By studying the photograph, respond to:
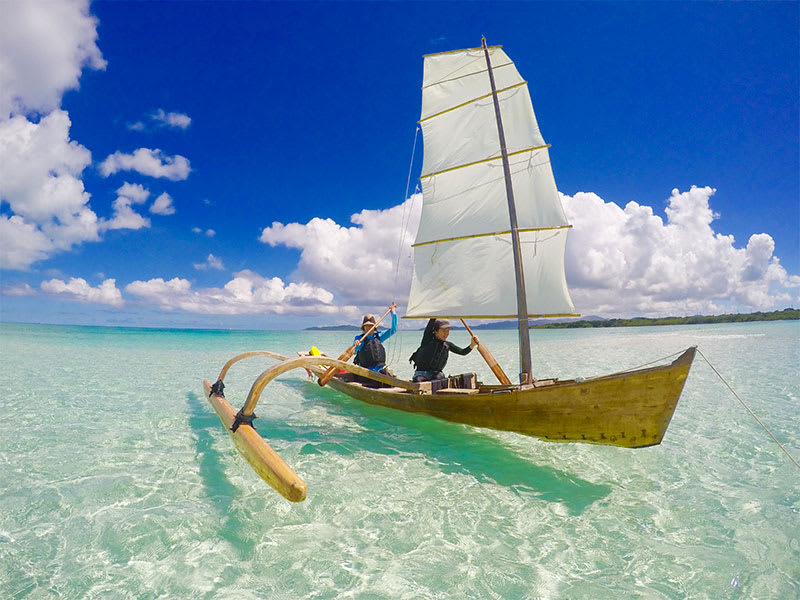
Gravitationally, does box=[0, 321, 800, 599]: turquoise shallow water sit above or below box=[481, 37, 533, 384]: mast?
below

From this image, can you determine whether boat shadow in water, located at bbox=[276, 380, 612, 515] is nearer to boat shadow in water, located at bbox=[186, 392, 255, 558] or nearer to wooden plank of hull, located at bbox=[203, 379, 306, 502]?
boat shadow in water, located at bbox=[186, 392, 255, 558]

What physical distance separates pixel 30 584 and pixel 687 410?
11.8 metres

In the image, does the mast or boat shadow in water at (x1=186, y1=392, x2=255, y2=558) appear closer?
boat shadow in water at (x1=186, y1=392, x2=255, y2=558)

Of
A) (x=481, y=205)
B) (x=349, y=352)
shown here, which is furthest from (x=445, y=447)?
(x=481, y=205)

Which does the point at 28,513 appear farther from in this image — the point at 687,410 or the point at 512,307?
the point at 687,410

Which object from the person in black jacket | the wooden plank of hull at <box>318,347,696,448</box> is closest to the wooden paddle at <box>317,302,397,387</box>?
the person in black jacket

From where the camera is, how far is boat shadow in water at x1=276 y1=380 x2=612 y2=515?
17.0ft

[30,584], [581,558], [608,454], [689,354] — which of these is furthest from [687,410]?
[30,584]

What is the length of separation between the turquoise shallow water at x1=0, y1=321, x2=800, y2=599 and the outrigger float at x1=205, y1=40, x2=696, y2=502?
0.71 metres

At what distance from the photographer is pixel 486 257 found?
10898 mm

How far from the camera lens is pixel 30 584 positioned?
132 inches

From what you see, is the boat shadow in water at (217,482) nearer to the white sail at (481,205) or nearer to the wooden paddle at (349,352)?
the wooden paddle at (349,352)

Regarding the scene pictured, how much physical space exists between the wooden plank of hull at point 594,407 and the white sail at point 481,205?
12.6 feet

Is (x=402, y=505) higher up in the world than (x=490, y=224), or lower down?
lower down
